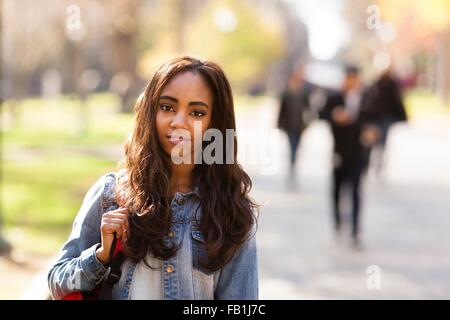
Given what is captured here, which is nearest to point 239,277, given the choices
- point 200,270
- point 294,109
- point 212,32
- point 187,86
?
point 200,270

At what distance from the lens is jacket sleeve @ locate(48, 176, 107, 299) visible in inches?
89.0

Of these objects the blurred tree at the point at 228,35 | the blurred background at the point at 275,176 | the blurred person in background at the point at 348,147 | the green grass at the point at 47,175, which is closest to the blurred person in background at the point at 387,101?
the blurred background at the point at 275,176

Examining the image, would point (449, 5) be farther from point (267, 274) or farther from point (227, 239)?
point (227, 239)

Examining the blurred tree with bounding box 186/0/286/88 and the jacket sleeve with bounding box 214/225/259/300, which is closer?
the jacket sleeve with bounding box 214/225/259/300

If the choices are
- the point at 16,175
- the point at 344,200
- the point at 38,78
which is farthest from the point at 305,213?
the point at 38,78

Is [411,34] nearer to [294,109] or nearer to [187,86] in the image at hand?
[294,109]

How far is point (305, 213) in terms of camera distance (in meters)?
10.3

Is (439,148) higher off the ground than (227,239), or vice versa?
(439,148)

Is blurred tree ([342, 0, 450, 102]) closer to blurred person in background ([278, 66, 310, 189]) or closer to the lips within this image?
blurred person in background ([278, 66, 310, 189])

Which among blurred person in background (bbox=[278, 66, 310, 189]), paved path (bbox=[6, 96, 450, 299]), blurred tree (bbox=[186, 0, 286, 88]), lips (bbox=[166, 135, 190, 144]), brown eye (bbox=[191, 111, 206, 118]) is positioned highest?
blurred tree (bbox=[186, 0, 286, 88])

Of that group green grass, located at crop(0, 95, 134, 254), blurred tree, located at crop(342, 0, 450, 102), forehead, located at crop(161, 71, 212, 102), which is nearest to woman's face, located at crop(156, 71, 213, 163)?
forehead, located at crop(161, 71, 212, 102)

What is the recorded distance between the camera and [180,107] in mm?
2350
